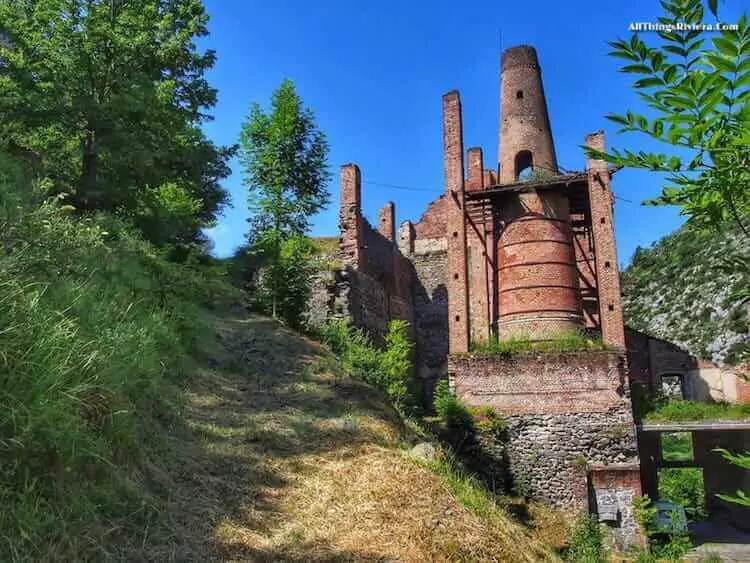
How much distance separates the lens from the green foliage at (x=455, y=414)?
16.0 meters

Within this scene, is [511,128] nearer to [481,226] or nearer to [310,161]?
[481,226]

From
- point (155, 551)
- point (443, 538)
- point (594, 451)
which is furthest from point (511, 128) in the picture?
point (155, 551)

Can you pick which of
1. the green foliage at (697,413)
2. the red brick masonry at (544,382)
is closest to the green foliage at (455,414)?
the red brick masonry at (544,382)

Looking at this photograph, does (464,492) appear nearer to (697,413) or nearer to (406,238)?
(697,413)

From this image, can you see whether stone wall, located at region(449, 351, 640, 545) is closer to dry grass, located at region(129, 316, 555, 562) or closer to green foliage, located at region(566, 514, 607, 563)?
green foliage, located at region(566, 514, 607, 563)

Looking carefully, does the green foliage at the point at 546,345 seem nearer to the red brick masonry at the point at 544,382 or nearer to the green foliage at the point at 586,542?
the red brick masonry at the point at 544,382

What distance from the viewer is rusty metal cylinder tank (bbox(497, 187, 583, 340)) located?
17.1m

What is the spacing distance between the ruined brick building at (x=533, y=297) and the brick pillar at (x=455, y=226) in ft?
0.11

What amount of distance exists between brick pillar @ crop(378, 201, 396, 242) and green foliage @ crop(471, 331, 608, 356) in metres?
11.8

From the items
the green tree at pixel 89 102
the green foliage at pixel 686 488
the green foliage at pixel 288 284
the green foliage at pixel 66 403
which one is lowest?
the green foliage at pixel 686 488

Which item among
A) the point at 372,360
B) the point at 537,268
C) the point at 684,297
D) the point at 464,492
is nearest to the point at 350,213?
the point at 537,268

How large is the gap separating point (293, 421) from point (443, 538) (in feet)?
10.4

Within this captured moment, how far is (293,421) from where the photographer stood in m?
8.16

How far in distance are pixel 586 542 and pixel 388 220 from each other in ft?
59.6
